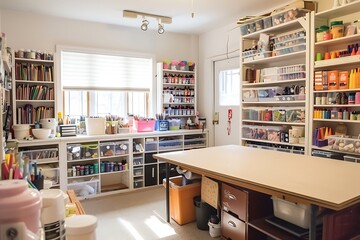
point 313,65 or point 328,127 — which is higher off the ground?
point 313,65

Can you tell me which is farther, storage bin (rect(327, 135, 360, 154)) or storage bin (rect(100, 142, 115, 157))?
storage bin (rect(100, 142, 115, 157))

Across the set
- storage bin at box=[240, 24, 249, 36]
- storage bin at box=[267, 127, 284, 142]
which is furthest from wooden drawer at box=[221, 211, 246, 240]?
storage bin at box=[240, 24, 249, 36]

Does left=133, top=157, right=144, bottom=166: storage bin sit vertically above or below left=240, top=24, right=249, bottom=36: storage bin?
below

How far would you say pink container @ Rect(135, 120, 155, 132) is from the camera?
4366 mm

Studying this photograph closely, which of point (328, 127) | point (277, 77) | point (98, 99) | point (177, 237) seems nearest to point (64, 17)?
point (98, 99)

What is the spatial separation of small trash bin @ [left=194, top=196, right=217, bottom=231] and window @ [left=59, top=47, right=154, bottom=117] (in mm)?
2362

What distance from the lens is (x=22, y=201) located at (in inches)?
28.9

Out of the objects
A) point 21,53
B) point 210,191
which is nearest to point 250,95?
point 210,191

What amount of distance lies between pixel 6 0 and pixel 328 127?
4.10 m

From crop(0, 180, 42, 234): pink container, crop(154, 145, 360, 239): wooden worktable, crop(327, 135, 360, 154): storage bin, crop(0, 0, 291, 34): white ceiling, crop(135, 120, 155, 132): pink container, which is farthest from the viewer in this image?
crop(135, 120, 155, 132): pink container

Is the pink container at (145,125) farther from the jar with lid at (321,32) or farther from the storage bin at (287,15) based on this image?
the jar with lid at (321,32)

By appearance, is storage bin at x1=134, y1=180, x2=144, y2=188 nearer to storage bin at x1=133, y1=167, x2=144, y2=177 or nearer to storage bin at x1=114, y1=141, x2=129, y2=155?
storage bin at x1=133, y1=167, x2=144, y2=177

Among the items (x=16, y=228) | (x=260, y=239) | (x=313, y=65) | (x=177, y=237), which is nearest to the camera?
(x=16, y=228)

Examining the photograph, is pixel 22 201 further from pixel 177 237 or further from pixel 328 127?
pixel 328 127
